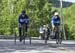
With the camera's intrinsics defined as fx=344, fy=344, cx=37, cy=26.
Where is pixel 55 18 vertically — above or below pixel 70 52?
above

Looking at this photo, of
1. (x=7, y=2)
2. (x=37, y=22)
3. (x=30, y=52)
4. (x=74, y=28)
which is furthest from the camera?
(x=74, y=28)

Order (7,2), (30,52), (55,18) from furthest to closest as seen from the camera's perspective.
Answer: (7,2)
(55,18)
(30,52)

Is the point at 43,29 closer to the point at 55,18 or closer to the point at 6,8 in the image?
the point at 55,18

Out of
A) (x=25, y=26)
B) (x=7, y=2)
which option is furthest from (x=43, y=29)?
(x=7, y=2)

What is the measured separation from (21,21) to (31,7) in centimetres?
4215

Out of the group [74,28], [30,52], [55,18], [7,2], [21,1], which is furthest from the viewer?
[74,28]

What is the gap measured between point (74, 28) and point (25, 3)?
66.8 feet

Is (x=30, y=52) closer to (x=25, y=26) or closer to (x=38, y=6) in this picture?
(x=25, y=26)

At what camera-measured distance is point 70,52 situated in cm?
1482

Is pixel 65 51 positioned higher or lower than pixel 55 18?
lower

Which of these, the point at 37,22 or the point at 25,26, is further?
the point at 37,22

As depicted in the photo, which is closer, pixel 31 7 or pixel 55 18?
pixel 55 18

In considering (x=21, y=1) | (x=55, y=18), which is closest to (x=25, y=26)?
(x=55, y=18)

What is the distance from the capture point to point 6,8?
67.7 m
